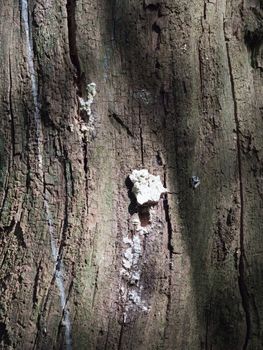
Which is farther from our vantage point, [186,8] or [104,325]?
[186,8]

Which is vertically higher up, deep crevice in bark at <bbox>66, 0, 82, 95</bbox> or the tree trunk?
A: deep crevice in bark at <bbox>66, 0, 82, 95</bbox>

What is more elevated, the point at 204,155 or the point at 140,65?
the point at 140,65

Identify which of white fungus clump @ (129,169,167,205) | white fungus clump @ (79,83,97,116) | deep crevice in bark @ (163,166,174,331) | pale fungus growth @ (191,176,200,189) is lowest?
deep crevice in bark @ (163,166,174,331)

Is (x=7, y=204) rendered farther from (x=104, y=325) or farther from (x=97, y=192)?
(x=104, y=325)

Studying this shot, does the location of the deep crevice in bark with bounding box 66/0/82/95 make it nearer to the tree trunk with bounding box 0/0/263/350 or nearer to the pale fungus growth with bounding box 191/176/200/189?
the tree trunk with bounding box 0/0/263/350

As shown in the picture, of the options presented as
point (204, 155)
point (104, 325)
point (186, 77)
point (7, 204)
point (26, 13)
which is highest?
point (26, 13)

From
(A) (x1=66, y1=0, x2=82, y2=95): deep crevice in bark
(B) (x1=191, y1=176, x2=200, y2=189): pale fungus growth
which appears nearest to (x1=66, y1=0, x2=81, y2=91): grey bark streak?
(A) (x1=66, y1=0, x2=82, y2=95): deep crevice in bark

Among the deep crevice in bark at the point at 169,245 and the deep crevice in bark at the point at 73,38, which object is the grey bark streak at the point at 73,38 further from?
the deep crevice in bark at the point at 169,245

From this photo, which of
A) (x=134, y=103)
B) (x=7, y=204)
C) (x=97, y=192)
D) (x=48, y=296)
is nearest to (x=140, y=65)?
(x=134, y=103)
